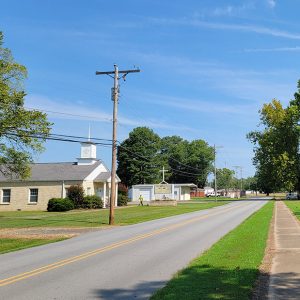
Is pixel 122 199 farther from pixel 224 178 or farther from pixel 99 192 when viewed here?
pixel 224 178

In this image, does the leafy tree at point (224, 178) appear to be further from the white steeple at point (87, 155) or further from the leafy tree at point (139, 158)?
the white steeple at point (87, 155)

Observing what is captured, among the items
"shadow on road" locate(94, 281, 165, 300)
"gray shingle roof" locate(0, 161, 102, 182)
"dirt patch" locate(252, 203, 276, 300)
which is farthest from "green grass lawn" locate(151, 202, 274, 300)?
"gray shingle roof" locate(0, 161, 102, 182)

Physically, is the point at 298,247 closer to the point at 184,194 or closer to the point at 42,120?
the point at 42,120

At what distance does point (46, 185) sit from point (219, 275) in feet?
132

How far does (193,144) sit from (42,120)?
99.6 metres

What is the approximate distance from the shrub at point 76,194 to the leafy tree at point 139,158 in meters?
47.5

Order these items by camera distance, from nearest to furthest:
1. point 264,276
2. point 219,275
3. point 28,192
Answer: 1. point 219,275
2. point 264,276
3. point 28,192

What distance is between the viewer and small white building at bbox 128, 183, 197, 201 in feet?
215

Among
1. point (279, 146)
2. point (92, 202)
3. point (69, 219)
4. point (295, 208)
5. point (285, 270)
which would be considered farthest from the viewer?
point (279, 146)

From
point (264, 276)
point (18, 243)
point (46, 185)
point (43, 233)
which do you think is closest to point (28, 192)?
point (46, 185)

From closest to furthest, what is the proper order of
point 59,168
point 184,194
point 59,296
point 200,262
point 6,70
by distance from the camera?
point 59,296
point 200,262
point 6,70
point 59,168
point 184,194

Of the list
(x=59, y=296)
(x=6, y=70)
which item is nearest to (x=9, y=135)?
(x=6, y=70)

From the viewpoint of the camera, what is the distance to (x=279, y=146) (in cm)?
7588

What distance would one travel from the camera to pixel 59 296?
785cm
